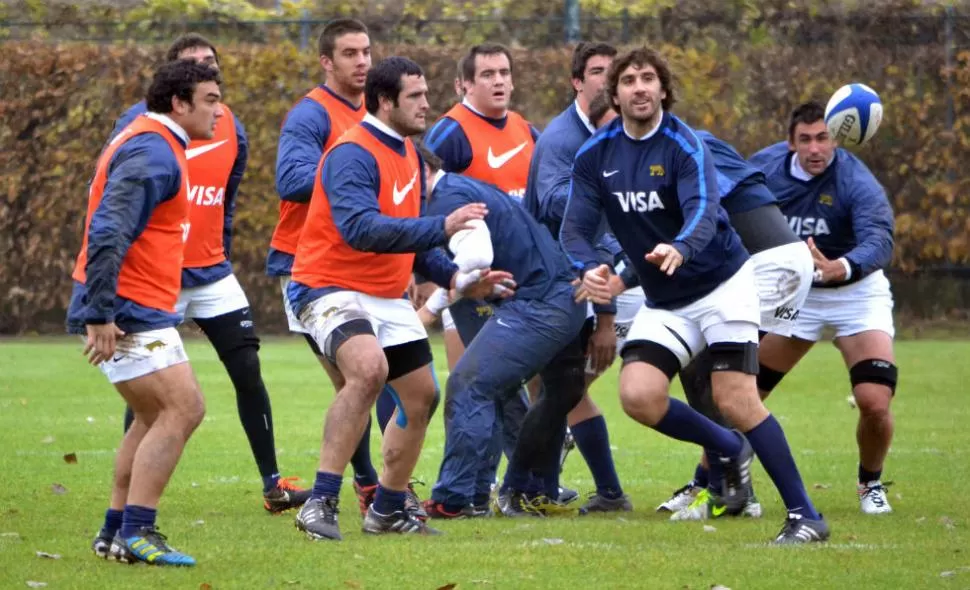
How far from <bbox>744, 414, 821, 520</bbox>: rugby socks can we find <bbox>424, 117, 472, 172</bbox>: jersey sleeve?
110 inches

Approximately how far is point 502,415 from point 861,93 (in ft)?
8.68

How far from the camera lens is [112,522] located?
697 centimetres

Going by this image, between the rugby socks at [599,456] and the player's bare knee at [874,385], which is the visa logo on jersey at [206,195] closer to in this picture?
the rugby socks at [599,456]

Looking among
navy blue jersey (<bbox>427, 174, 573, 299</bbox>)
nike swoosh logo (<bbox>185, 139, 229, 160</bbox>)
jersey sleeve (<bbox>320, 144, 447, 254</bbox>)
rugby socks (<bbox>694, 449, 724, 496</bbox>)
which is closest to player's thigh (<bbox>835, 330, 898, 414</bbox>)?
rugby socks (<bbox>694, 449, 724, 496</bbox>)

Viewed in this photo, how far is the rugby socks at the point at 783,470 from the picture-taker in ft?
23.8

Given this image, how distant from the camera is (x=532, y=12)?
2044 cm

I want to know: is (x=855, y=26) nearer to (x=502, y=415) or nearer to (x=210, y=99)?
(x=502, y=415)

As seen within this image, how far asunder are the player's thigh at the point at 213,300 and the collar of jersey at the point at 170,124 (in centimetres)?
191

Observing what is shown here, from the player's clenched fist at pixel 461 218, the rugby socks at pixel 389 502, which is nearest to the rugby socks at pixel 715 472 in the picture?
the rugby socks at pixel 389 502

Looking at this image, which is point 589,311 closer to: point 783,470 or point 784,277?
point 784,277

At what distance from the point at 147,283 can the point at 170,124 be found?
0.65 m

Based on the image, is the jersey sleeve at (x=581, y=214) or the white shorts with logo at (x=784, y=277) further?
the white shorts with logo at (x=784, y=277)

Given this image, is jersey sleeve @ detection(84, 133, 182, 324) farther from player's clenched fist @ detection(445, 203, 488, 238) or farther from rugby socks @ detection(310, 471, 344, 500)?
rugby socks @ detection(310, 471, 344, 500)

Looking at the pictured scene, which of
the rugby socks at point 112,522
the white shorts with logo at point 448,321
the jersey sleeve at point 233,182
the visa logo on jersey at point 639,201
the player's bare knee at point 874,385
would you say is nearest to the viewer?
the rugby socks at point 112,522
